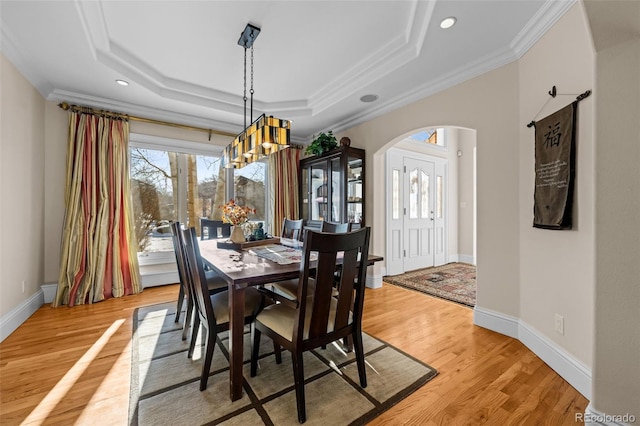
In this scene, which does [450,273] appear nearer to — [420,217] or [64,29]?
[420,217]

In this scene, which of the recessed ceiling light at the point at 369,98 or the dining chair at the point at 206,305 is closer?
the dining chair at the point at 206,305

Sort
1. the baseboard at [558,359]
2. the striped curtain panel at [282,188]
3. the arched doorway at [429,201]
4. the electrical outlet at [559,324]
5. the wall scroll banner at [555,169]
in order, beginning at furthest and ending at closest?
the striped curtain panel at [282,188] < the arched doorway at [429,201] < the electrical outlet at [559,324] < the wall scroll banner at [555,169] < the baseboard at [558,359]

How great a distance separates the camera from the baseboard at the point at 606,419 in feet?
3.84

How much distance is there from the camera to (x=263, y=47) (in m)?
2.48

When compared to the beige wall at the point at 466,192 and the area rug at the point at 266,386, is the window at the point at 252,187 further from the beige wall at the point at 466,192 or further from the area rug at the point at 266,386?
the beige wall at the point at 466,192

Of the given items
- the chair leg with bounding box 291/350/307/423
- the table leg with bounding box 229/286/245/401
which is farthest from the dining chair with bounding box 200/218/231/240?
the chair leg with bounding box 291/350/307/423

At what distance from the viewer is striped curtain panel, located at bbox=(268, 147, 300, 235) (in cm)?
467

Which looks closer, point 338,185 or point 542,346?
point 542,346

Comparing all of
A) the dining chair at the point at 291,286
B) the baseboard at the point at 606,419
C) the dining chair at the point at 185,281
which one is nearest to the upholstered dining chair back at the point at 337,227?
the dining chair at the point at 291,286

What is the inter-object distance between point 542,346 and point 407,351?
979mm

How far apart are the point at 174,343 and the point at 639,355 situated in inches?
111

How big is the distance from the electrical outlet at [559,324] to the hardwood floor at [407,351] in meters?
0.28

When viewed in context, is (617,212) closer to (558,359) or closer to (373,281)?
(558,359)

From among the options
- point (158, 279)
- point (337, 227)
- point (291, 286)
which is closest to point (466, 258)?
point (337, 227)
